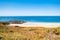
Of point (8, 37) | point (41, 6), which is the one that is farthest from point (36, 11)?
point (8, 37)

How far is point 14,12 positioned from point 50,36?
2.28 meters

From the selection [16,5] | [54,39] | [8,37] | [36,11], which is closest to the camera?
[54,39]

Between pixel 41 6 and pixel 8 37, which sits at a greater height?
pixel 41 6

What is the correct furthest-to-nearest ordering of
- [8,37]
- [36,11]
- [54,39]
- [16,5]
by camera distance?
[36,11]
[16,5]
[8,37]
[54,39]

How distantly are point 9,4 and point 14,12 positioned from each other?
244 mm

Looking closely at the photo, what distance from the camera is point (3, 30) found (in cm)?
334

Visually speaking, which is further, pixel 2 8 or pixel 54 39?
pixel 2 8

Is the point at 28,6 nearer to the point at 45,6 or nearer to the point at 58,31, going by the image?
the point at 45,6

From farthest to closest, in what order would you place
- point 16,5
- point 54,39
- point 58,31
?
point 16,5 < point 58,31 < point 54,39

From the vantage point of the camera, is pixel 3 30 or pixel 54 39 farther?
pixel 3 30

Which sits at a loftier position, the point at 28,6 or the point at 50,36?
the point at 28,6

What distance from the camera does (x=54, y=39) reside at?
1.83 metres

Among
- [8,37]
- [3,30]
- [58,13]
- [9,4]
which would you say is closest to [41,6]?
[58,13]

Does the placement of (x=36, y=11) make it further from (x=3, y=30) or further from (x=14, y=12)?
(x=3, y=30)
